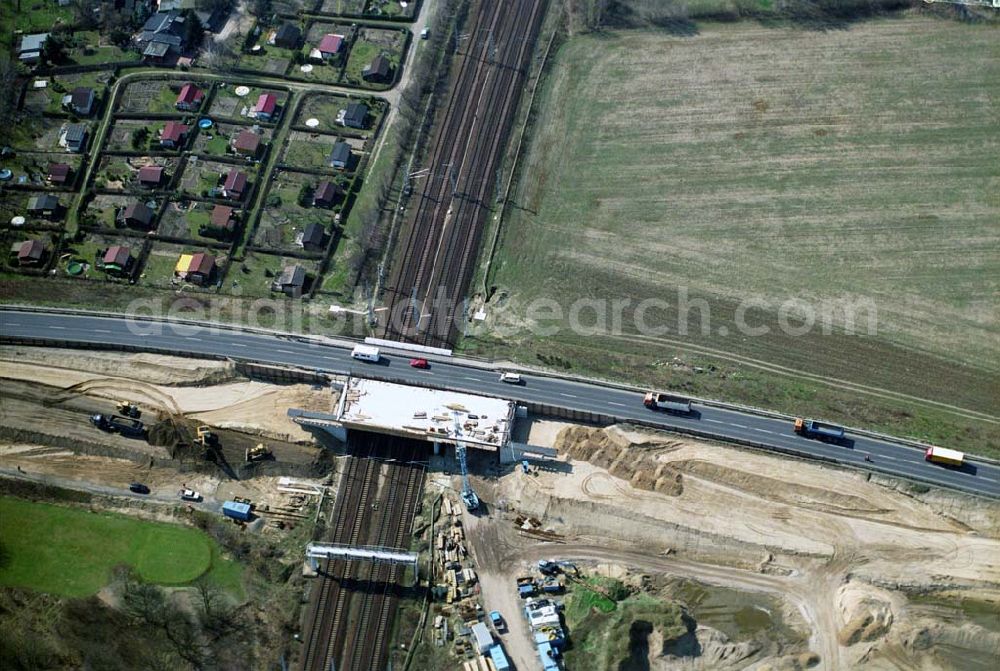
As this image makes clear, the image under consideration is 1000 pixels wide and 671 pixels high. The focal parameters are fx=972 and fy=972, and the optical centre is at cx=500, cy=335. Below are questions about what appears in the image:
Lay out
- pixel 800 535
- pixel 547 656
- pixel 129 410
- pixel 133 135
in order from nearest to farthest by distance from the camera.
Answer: pixel 547 656 < pixel 800 535 < pixel 129 410 < pixel 133 135

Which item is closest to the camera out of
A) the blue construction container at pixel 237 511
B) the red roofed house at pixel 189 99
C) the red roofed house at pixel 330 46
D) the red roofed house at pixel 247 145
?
the blue construction container at pixel 237 511

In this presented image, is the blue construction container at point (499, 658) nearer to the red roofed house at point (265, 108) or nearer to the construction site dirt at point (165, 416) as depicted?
the construction site dirt at point (165, 416)

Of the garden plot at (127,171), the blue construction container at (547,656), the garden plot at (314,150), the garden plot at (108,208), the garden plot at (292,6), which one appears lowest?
the blue construction container at (547,656)

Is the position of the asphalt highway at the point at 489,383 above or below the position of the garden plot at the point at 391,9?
below

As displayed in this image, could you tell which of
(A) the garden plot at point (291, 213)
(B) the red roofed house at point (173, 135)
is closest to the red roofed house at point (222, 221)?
(A) the garden plot at point (291, 213)

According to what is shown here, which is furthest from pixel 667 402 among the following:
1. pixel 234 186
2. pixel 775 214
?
pixel 234 186

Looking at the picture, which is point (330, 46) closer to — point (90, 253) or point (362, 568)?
point (90, 253)
